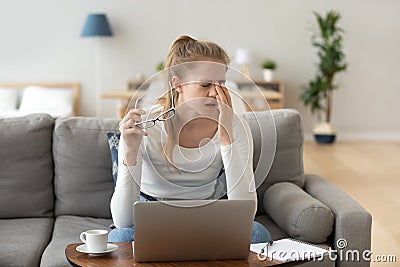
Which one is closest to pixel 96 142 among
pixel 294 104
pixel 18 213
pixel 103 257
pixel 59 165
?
pixel 59 165

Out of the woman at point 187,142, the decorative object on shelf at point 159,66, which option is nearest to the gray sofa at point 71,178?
the woman at point 187,142

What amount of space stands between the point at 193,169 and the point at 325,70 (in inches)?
233

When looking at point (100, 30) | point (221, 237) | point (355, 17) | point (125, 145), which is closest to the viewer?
point (221, 237)

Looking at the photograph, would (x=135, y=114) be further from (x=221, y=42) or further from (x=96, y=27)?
(x=221, y=42)

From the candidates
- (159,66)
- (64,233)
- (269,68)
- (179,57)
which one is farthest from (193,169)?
(269,68)

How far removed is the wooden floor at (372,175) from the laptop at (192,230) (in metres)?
1.76

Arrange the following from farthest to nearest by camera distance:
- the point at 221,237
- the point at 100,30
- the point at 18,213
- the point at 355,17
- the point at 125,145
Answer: the point at 355,17 < the point at 100,30 < the point at 18,213 < the point at 125,145 < the point at 221,237

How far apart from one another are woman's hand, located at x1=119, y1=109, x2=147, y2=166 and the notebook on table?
0.47m

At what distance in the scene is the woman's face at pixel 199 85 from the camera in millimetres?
1936

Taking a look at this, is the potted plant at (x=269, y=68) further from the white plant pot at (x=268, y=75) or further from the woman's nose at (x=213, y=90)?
the woman's nose at (x=213, y=90)

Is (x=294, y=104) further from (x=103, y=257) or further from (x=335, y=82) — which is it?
(x=103, y=257)

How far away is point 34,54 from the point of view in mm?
7973

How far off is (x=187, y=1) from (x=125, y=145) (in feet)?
20.2

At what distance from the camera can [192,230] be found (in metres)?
1.93
